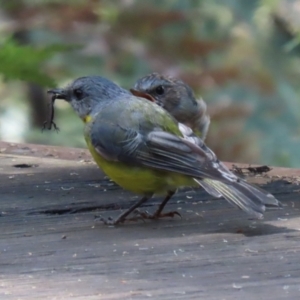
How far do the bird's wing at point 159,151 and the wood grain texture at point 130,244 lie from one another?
5.7 inches

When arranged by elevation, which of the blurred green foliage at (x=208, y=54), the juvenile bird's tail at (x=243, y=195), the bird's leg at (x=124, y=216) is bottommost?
the blurred green foliage at (x=208, y=54)

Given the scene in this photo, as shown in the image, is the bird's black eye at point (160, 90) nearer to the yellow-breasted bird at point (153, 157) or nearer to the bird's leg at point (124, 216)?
the yellow-breasted bird at point (153, 157)

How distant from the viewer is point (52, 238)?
2576mm

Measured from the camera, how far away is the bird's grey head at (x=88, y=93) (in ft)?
12.5

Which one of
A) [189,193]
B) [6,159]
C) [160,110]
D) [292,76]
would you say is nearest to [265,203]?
[189,193]

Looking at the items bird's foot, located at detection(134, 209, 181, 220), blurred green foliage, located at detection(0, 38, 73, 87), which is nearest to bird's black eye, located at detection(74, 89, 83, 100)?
blurred green foliage, located at detection(0, 38, 73, 87)

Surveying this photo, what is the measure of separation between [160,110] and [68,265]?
148cm

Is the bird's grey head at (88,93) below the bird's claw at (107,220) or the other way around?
the other way around

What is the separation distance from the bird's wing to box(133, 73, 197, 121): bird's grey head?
5.35 feet

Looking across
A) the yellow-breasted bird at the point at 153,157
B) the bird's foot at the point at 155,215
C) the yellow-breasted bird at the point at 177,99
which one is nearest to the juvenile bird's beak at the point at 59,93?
the yellow-breasted bird at the point at 153,157

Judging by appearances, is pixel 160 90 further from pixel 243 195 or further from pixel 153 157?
pixel 243 195

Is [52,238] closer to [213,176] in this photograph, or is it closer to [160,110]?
[213,176]

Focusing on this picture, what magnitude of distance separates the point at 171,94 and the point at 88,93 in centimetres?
138

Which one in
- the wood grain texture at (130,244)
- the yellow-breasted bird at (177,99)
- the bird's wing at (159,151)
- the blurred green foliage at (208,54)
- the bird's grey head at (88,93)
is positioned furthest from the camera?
the blurred green foliage at (208,54)
